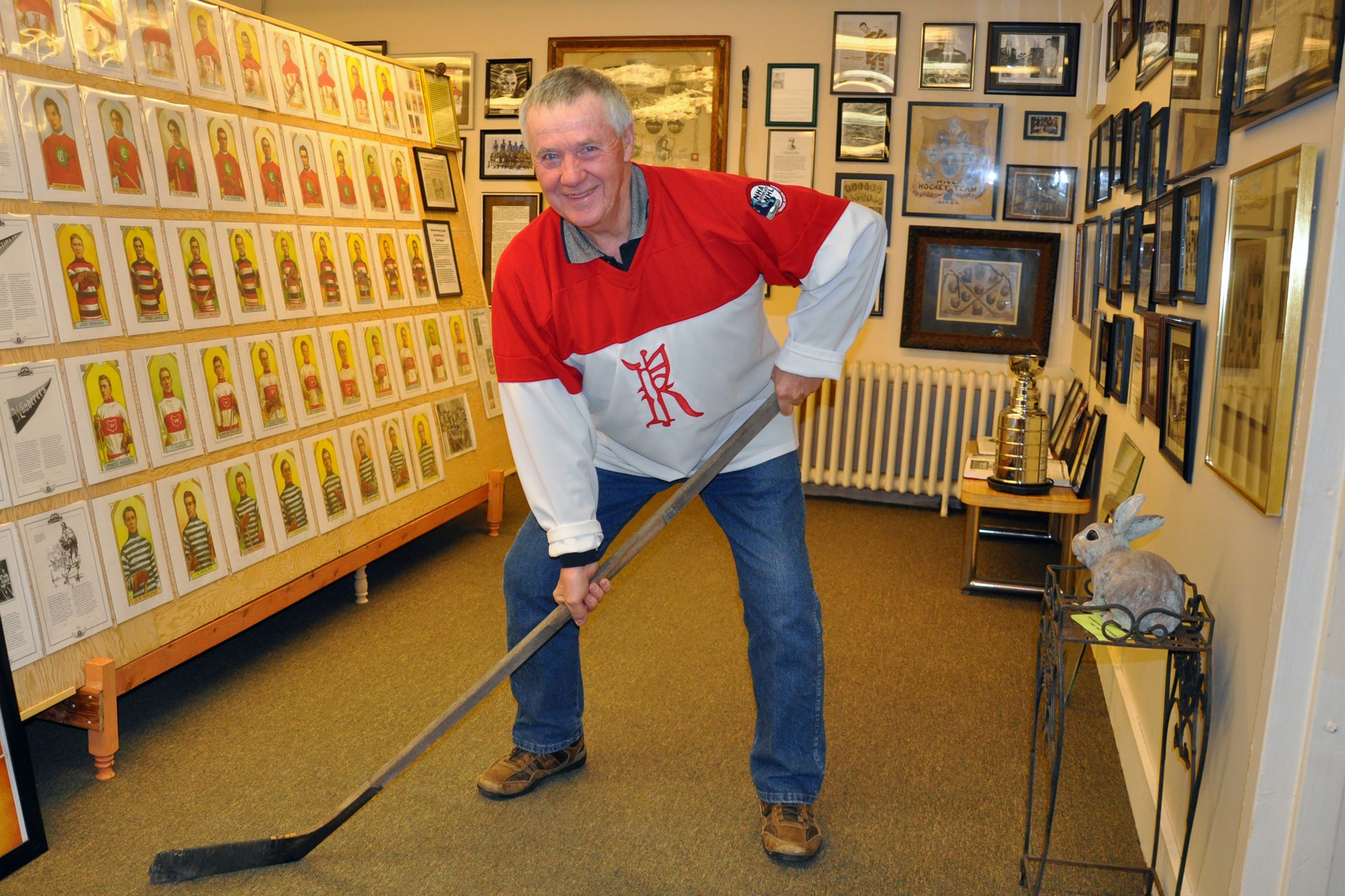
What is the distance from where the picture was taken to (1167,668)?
1.89 meters

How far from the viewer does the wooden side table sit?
3.47 meters

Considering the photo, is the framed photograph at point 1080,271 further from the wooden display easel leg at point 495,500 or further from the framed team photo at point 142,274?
the framed team photo at point 142,274

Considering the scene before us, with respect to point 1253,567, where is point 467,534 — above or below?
below

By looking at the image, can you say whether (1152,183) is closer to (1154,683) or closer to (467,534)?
(1154,683)

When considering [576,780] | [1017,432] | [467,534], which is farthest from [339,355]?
[1017,432]

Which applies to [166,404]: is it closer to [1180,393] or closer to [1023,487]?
[1180,393]

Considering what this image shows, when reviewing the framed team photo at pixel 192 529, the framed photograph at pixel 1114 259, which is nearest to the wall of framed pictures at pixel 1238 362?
the framed photograph at pixel 1114 259

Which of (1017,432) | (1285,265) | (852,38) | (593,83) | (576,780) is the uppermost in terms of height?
(852,38)

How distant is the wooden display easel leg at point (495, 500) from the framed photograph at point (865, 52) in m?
2.43

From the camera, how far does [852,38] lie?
16.1ft

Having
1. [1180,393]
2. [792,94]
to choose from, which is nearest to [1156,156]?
[1180,393]

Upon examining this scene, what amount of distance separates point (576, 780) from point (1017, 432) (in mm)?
1986

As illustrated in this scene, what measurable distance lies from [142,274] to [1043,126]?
383 centimetres

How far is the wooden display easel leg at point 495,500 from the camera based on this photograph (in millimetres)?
4438
